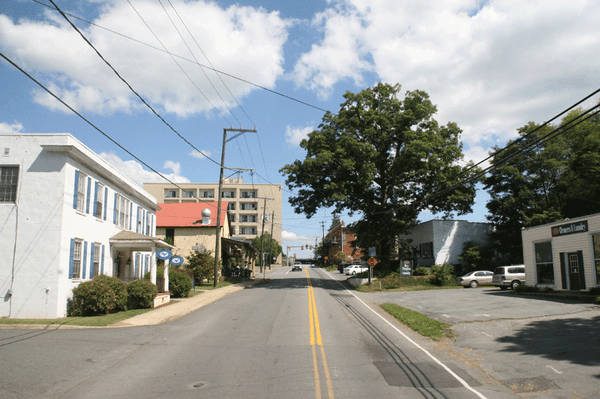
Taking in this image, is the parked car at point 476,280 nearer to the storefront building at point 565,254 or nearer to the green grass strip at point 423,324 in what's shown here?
the storefront building at point 565,254

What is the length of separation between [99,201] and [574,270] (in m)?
25.1

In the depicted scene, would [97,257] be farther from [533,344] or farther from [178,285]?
[533,344]

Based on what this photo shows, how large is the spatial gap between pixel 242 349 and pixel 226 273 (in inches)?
1336

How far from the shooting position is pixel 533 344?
37.0 ft

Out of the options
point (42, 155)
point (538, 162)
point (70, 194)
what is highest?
point (538, 162)

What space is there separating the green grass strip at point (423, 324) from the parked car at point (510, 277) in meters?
14.5

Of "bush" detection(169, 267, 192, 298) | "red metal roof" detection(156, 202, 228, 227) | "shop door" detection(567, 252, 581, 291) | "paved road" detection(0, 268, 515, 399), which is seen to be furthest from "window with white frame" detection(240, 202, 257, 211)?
"paved road" detection(0, 268, 515, 399)

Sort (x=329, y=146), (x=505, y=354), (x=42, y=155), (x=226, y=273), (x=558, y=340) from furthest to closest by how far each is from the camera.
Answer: (x=226, y=273)
(x=329, y=146)
(x=42, y=155)
(x=558, y=340)
(x=505, y=354)

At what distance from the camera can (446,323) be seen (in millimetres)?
15383

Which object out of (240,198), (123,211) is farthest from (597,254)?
(240,198)

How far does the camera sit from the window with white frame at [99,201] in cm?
1978

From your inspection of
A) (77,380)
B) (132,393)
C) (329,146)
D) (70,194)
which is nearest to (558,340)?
(132,393)

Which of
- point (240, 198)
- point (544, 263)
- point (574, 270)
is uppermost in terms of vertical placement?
point (240, 198)

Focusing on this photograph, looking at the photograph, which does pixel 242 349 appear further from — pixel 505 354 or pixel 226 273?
pixel 226 273
